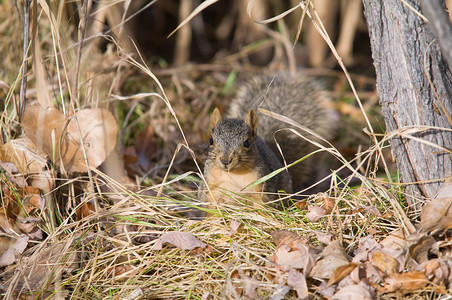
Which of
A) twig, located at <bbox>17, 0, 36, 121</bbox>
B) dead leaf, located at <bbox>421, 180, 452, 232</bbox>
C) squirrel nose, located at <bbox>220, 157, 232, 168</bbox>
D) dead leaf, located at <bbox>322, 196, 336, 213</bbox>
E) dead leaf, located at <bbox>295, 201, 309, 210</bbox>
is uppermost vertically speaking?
twig, located at <bbox>17, 0, 36, 121</bbox>

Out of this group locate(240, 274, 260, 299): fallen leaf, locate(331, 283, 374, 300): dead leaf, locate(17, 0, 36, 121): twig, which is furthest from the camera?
locate(17, 0, 36, 121): twig

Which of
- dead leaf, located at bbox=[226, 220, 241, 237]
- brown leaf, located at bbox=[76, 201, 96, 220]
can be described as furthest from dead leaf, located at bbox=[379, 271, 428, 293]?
→ brown leaf, located at bbox=[76, 201, 96, 220]

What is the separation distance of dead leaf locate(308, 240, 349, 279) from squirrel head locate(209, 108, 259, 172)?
0.60 metres

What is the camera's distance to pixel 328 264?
1531 mm

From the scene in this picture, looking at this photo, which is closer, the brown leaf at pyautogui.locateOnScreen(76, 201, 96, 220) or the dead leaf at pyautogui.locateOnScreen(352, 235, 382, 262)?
the dead leaf at pyautogui.locateOnScreen(352, 235, 382, 262)

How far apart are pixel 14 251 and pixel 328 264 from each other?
1.18 m

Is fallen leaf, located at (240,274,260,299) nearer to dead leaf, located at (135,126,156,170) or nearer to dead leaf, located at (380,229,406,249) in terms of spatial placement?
dead leaf, located at (380,229,406,249)

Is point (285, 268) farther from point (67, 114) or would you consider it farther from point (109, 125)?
point (67, 114)

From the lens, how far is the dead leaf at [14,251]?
1.82 m

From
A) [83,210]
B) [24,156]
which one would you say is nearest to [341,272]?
[83,210]

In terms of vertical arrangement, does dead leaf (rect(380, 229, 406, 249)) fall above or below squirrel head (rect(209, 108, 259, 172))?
below

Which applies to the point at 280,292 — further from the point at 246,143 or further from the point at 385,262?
the point at 246,143

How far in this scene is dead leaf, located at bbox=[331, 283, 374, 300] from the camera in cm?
142

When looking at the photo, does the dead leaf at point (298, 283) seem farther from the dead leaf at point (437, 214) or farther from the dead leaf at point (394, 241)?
the dead leaf at point (437, 214)
